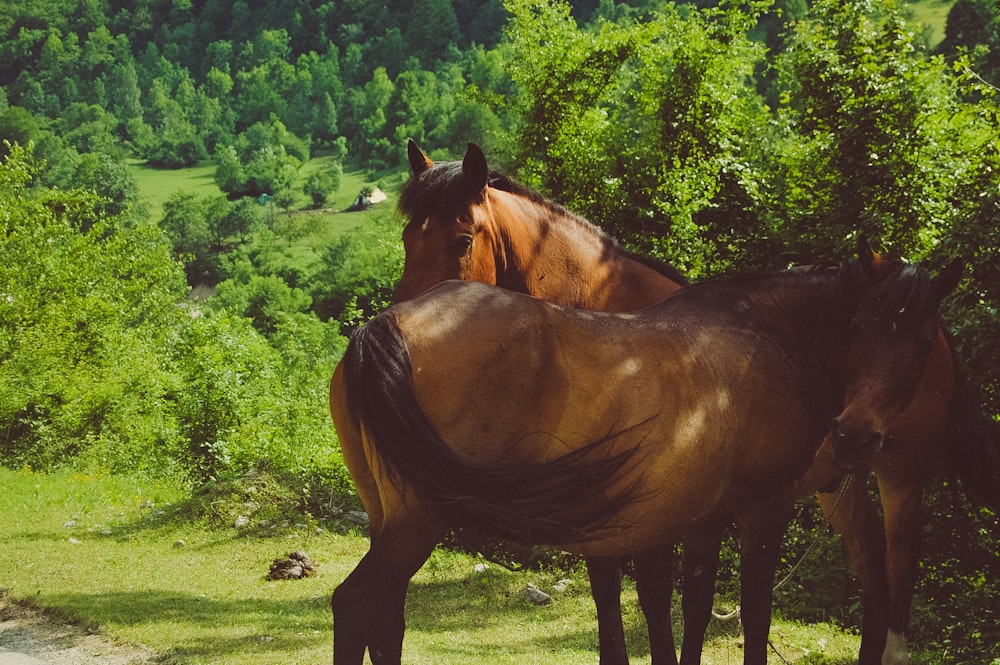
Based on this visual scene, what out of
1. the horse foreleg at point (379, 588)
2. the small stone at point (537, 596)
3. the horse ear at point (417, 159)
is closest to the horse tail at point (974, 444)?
the horse foreleg at point (379, 588)

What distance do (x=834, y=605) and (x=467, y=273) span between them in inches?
208

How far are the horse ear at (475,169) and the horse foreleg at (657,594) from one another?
187cm

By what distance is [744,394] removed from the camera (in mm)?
3217

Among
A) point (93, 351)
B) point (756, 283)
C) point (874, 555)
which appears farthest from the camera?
point (93, 351)

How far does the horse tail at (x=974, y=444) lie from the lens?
4.27 meters

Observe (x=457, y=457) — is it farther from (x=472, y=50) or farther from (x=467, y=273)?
(x=472, y=50)

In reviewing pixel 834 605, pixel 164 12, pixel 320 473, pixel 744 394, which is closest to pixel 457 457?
pixel 744 394

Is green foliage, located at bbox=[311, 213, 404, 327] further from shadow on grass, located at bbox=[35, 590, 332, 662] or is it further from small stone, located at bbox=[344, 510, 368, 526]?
shadow on grass, located at bbox=[35, 590, 332, 662]

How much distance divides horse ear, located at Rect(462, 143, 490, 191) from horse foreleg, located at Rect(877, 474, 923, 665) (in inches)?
104

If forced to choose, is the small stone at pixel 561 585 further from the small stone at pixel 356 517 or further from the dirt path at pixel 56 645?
the dirt path at pixel 56 645

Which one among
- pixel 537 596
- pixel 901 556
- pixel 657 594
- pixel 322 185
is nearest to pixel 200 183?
pixel 322 185

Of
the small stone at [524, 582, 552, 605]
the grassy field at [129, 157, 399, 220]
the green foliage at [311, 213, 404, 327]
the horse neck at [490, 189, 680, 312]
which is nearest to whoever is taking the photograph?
the horse neck at [490, 189, 680, 312]

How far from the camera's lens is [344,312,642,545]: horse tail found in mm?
2869

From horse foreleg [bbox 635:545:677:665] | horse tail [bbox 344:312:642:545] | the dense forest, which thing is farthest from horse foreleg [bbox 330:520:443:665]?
the dense forest
